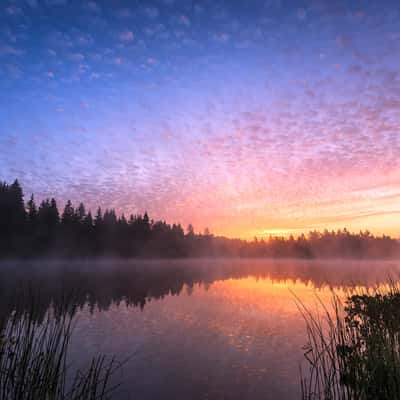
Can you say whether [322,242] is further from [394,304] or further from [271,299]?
[394,304]

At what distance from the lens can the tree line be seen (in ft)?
199

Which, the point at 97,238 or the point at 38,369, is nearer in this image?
the point at 38,369

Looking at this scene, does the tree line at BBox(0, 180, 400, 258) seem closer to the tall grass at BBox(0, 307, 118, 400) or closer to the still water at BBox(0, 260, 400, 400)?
the still water at BBox(0, 260, 400, 400)

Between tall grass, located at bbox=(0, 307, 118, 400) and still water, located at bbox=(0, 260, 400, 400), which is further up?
tall grass, located at bbox=(0, 307, 118, 400)

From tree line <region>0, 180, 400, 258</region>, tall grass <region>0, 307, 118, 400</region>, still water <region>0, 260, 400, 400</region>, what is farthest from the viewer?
tree line <region>0, 180, 400, 258</region>

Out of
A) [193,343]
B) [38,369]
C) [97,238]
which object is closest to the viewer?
[38,369]

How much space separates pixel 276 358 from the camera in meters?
12.2

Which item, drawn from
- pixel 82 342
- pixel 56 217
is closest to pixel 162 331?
pixel 82 342

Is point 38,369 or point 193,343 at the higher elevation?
Answer: point 38,369

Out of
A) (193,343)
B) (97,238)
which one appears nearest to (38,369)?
(193,343)

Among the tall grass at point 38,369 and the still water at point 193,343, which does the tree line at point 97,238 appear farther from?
the tall grass at point 38,369

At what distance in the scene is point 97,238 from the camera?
267 feet

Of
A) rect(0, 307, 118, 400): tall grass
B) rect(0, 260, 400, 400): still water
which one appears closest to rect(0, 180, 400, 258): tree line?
rect(0, 260, 400, 400): still water

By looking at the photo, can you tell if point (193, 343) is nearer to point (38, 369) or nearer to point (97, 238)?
point (38, 369)
